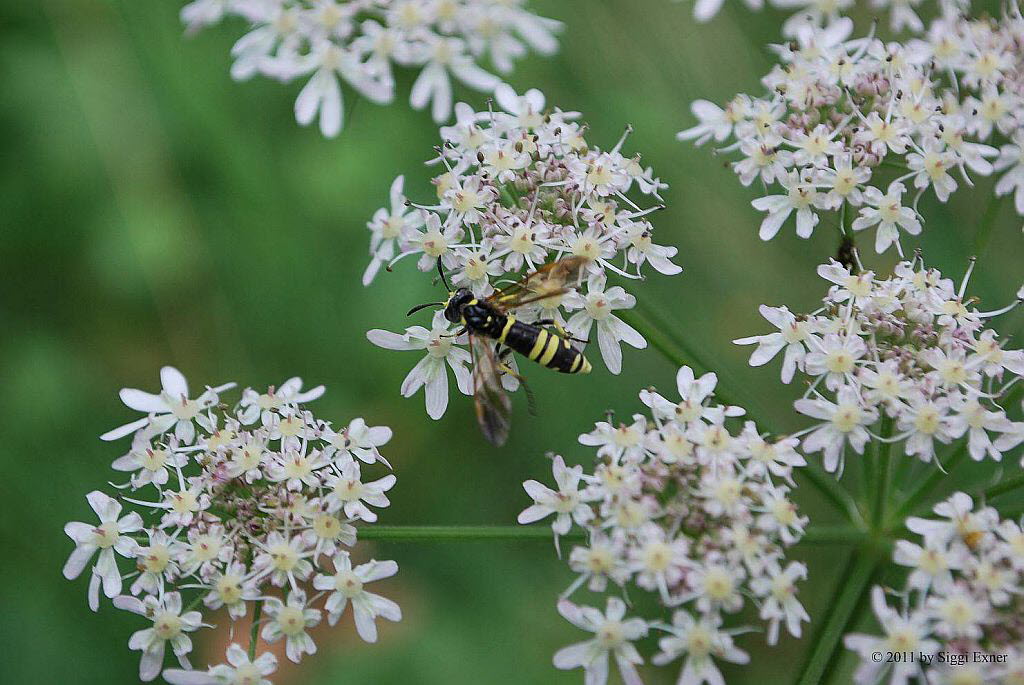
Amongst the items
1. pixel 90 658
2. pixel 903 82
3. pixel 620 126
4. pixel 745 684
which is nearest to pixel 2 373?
pixel 90 658

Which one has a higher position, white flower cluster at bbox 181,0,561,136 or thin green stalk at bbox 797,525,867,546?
white flower cluster at bbox 181,0,561,136

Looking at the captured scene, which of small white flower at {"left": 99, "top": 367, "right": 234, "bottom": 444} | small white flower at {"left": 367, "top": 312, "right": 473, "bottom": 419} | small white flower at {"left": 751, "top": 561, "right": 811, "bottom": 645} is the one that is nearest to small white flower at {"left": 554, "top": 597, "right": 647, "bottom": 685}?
small white flower at {"left": 751, "top": 561, "right": 811, "bottom": 645}

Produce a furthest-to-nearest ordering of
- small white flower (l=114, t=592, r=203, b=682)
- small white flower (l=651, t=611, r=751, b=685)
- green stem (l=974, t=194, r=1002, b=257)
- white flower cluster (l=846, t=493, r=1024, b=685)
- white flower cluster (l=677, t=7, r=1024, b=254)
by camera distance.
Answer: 1. green stem (l=974, t=194, r=1002, b=257)
2. white flower cluster (l=677, t=7, r=1024, b=254)
3. small white flower (l=114, t=592, r=203, b=682)
4. small white flower (l=651, t=611, r=751, b=685)
5. white flower cluster (l=846, t=493, r=1024, b=685)

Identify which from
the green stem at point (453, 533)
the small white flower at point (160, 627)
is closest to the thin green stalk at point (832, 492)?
the green stem at point (453, 533)

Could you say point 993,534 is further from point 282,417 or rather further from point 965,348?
point 282,417

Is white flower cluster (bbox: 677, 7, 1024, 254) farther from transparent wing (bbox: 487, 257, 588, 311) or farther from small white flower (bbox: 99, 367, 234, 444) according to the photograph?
small white flower (bbox: 99, 367, 234, 444)

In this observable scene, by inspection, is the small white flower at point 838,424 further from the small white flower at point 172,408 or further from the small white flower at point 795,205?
the small white flower at point 172,408

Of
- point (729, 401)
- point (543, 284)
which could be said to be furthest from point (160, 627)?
point (729, 401)
